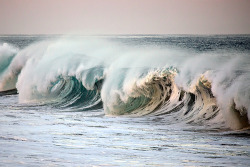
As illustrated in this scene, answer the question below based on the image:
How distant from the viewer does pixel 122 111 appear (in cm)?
1645

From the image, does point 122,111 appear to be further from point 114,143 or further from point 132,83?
point 114,143

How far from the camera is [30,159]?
32.5ft

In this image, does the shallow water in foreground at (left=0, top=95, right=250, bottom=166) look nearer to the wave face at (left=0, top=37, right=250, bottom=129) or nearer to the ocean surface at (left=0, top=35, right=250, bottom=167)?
the ocean surface at (left=0, top=35, right=250, bottom=167)

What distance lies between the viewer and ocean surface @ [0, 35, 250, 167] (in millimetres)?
10312

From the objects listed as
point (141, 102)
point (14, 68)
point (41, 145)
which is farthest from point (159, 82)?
point (14, 68)

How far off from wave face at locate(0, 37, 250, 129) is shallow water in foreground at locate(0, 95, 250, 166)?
868 millimetres

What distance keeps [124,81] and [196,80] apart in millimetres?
3088

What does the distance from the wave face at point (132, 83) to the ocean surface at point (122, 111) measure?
Answer: 1.3 inches

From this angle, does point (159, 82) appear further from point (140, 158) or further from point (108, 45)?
point (108, 45)

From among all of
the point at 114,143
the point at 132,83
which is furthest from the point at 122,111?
the point at 114,143

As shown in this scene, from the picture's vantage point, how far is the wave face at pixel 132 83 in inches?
553

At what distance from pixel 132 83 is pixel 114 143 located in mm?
6863

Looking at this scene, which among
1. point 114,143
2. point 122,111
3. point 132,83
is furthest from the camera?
point 132,83

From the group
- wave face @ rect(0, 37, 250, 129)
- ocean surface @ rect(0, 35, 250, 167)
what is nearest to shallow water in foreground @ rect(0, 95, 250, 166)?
ocean surface @ rect(0, 35, 250, 167)
